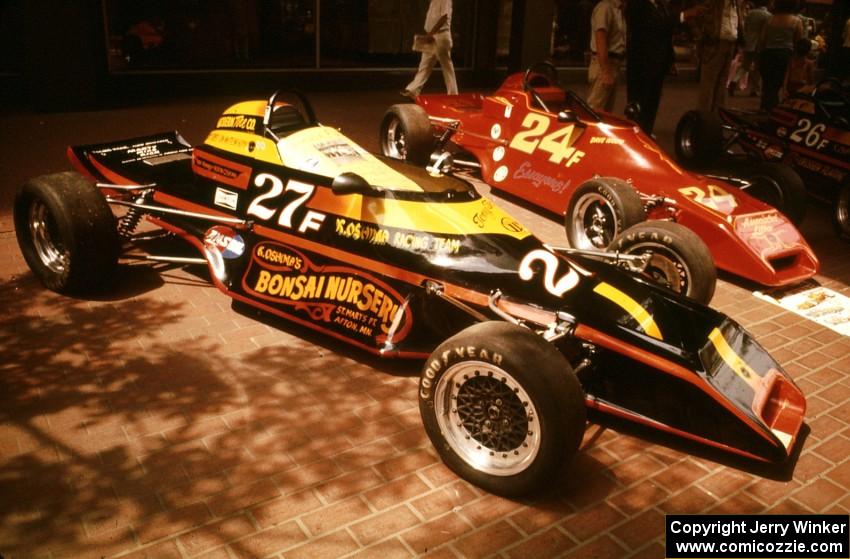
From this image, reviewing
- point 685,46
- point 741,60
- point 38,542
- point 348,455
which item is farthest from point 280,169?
point 685,46

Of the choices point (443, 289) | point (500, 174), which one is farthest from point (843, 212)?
point (443, 289)

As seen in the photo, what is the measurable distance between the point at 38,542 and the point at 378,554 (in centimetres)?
148

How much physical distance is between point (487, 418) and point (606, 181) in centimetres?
341

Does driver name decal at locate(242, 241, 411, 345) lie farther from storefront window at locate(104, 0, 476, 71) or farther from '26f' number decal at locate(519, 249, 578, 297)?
storefront window at locate(104, 0, 476, 71)

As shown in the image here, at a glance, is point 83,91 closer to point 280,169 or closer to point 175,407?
point 280,169

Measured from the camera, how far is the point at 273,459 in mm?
3746

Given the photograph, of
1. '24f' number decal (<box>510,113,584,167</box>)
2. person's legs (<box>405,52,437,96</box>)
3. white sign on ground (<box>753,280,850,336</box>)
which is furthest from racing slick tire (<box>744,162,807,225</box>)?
person's legs (<box>405,52,437,96</box>)

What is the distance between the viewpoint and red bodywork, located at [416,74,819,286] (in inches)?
243

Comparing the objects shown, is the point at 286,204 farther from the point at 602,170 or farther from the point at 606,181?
the point at 602,170

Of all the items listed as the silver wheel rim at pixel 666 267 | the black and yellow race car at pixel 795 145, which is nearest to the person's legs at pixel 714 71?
the black and yellow race car at pixel 795 145

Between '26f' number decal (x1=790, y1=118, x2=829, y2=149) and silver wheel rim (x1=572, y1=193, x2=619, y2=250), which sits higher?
'26f' number decal (x1=790, y1=118, x2=829, y2=149)

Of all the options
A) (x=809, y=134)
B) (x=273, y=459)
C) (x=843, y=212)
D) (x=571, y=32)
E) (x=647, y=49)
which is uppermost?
(x=571, y=32)

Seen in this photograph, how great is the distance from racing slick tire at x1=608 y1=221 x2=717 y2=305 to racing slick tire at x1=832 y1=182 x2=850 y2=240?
366 centimetres

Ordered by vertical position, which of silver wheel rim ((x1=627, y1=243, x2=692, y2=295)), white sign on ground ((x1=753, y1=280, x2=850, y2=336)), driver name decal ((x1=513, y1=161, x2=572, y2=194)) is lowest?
white sign on ground ((x1=753, y1=280, x2=850, y2=336))
